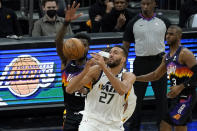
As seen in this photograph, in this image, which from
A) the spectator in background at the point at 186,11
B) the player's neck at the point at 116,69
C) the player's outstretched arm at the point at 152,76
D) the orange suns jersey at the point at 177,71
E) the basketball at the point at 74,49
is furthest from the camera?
the spectator in background at the point at 186,11

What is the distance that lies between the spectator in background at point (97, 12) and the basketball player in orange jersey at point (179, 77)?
257cm

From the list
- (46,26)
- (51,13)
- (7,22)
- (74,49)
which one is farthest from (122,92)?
(7,22)

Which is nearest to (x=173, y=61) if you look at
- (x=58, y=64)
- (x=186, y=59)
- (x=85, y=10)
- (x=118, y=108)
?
(x=186, y=59)

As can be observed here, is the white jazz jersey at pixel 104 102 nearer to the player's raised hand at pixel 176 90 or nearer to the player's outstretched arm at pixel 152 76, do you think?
the player's outstretched arm at pixel 152 76

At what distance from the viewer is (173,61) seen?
300 inches

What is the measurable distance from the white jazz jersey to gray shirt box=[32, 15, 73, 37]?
10.7ft

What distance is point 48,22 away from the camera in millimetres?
9250

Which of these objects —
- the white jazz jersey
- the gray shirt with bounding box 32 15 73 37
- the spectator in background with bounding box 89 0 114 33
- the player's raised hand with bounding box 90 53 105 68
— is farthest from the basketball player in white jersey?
the spectator in background with bounding box 89 0 114 33

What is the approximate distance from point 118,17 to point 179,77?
236cm

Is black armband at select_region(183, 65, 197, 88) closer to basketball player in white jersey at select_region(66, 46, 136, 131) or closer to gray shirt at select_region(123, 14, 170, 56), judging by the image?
gray shirt at select_region(123, 14, 170, 56)

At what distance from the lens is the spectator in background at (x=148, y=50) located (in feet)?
28.0

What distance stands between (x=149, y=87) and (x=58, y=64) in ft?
5.46

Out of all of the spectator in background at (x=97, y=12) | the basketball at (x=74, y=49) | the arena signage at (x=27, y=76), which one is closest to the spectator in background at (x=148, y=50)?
the spectator in background at (x=97, y=12)

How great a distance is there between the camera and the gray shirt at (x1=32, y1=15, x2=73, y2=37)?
364 inches
